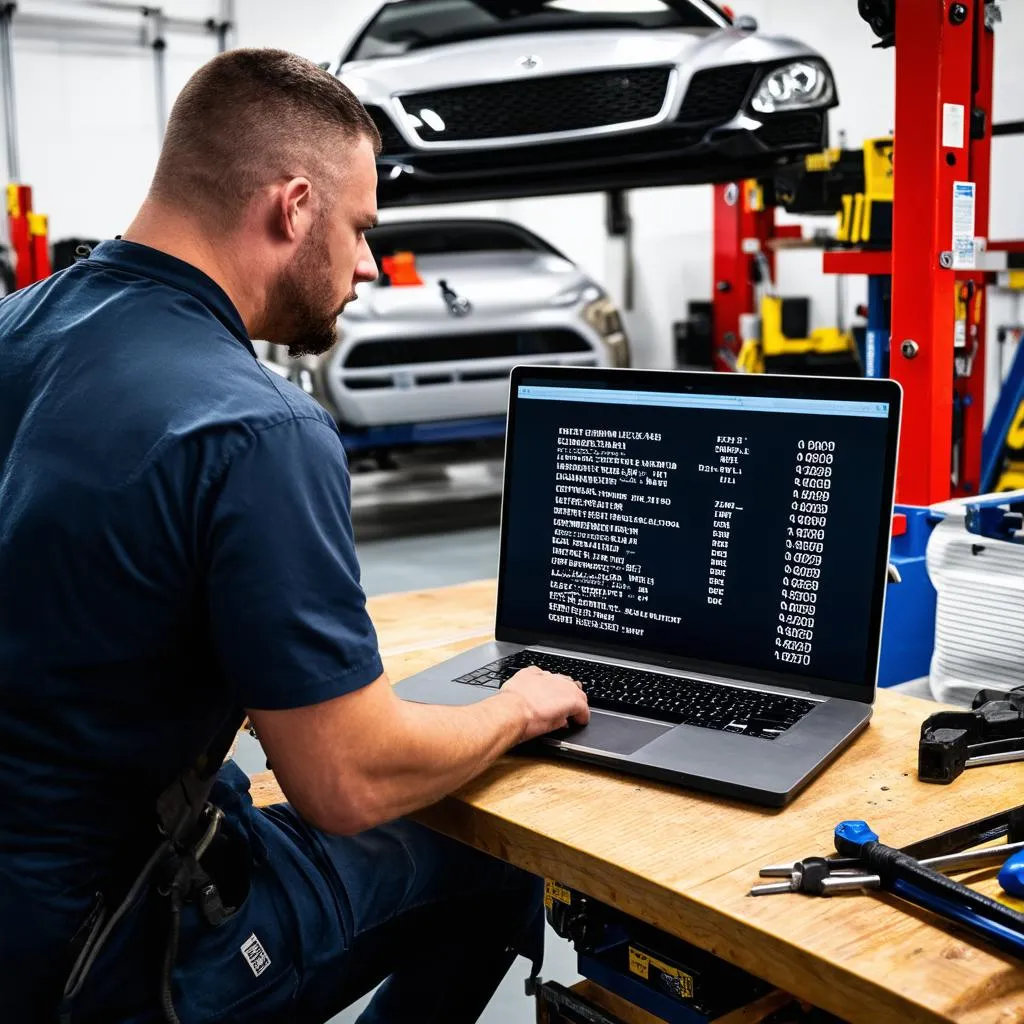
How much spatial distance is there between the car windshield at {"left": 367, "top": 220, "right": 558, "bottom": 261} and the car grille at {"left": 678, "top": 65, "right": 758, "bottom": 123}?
2.17 meters

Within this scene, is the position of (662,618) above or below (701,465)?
below

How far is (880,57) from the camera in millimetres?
7102

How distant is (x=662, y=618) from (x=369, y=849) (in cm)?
43

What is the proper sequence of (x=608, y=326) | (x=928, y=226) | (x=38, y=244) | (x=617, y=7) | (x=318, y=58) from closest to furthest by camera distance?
1. (x=928, y=226)
2. (x=617, y=7)
3. (x=608, y=326)
4. (x=38, y=244)
5. (x=318, y=58)

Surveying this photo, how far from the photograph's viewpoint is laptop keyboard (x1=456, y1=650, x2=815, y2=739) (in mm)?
1253

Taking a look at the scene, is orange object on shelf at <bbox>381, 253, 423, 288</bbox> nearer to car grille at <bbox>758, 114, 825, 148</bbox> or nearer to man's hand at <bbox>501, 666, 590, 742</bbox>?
car grille at <bbox>758, 114, 825, 148</bbox>

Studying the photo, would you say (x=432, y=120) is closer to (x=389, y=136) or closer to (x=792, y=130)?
(x=389, y=136)

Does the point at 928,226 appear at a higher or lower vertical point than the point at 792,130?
lower

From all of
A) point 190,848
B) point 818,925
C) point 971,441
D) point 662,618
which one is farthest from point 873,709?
point 971,441

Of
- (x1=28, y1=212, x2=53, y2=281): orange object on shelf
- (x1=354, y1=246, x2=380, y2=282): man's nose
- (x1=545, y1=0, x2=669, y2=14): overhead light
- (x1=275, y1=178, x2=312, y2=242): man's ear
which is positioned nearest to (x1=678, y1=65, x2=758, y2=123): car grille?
(x1=545, y1=0, x2=669, y2=14): overhead light

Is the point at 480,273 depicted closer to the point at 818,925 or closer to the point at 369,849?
the point at 369,849

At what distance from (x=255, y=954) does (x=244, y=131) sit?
0.77 m

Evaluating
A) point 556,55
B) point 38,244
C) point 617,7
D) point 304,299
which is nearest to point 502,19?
point 617,7

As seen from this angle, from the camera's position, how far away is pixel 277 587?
38.5 inches
